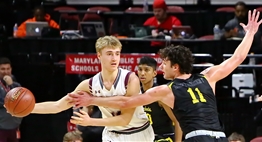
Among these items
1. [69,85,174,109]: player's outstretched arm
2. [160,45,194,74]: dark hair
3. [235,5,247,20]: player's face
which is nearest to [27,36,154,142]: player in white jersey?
[69,85,174,109]: player's outstretched arm

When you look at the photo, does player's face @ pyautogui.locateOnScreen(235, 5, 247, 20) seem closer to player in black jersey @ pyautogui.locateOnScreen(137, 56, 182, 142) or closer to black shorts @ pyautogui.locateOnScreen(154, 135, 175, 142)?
player in black jersey @ pyautogui.locateOnScreen(137, 56, 182, 142)

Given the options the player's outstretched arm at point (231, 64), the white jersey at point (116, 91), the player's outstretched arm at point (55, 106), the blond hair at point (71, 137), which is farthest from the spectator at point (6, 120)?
the player's outstretched arm at point (231, 64)

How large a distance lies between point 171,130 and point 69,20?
7884 mm

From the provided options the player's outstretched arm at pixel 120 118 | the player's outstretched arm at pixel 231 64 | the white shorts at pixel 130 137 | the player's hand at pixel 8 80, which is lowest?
the player's hand at pixel 8 80

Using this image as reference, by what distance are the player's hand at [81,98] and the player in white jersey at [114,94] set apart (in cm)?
10

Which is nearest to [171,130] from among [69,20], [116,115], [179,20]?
[116,115]

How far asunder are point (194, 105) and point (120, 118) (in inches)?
34.5

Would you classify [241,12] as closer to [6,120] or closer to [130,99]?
[6,120]

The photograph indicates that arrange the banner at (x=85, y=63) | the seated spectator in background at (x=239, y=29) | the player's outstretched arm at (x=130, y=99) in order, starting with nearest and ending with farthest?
the player's outstretched arm at (x=130, y=99)
the banner at (x=85, y=63)
the seated spectator in background at (x=239, y=29)

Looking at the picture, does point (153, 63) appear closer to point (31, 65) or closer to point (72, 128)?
point (72, 128)

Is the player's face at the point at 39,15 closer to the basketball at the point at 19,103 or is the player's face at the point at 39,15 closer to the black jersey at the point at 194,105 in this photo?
the basketball at the point at 19,103

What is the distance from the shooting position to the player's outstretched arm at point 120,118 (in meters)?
5.97

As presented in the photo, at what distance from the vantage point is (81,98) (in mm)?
6078

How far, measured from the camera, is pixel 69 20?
14836 millimetres
